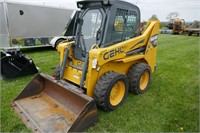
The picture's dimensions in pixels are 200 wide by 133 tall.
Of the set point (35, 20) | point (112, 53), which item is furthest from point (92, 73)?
point (35, 20)

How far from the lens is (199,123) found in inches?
119

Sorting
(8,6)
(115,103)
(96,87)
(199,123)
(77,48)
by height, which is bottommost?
(199,123)

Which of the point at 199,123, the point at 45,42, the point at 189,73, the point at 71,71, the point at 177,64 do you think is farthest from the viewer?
the point at 45,42

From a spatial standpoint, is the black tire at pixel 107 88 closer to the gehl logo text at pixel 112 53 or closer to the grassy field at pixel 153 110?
the grassy field at pixel 153 110

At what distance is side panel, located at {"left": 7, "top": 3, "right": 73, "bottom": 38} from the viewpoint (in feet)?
25.3

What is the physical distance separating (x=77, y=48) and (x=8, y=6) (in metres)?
5.33

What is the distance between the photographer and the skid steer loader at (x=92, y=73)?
2965 mm

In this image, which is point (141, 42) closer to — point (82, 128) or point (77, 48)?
point (77, 48)

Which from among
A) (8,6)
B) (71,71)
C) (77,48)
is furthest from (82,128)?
(8,6)

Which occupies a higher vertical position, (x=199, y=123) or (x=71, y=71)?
(x=71, y=71)

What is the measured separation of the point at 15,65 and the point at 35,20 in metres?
3.81

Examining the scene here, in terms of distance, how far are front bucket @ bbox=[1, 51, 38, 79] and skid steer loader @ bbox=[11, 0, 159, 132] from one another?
1.49 m

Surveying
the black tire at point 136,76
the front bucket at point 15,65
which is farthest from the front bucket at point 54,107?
the front bucket at point 15,65

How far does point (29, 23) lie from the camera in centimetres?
823
